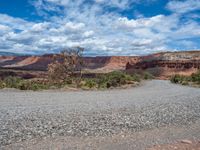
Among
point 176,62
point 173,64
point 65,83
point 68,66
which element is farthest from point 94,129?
point 176,62

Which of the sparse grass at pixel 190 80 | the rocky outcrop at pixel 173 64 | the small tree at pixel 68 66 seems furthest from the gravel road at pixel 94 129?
Result: the rocky outcrop at pixel 173 64

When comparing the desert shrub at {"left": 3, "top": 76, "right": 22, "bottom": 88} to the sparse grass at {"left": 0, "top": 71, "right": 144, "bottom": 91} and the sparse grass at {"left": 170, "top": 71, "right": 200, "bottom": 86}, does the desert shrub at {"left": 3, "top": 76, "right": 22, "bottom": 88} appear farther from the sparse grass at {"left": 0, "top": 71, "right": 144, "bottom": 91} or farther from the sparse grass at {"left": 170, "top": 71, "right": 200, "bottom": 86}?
the sparse grass at {"left": 170, "top": 71, "right": 200, "bottom": 86}

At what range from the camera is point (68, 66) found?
40844mm

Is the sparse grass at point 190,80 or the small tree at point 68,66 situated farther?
the sparse grass at point 190,80

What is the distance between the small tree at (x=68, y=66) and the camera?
40.8 meters

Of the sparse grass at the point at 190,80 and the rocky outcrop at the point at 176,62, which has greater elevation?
the rocky outcrop at the point at 176,62

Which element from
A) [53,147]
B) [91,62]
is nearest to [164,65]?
[53,147]

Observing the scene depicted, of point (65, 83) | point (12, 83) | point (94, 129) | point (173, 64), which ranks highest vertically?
point (173, 64)

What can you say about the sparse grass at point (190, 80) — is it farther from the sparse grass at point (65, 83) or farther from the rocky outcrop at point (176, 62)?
the rocky outcrop at point (176, 62)

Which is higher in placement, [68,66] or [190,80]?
[68,66]

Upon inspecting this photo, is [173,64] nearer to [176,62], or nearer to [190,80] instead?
[176,62]

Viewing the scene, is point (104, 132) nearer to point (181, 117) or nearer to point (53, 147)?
point (53, 147)

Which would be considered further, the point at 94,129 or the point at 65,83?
the point at 65,83

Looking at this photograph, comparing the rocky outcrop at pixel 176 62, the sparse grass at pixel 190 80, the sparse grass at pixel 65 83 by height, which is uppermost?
the rocky outcrop at pixel 176 62
